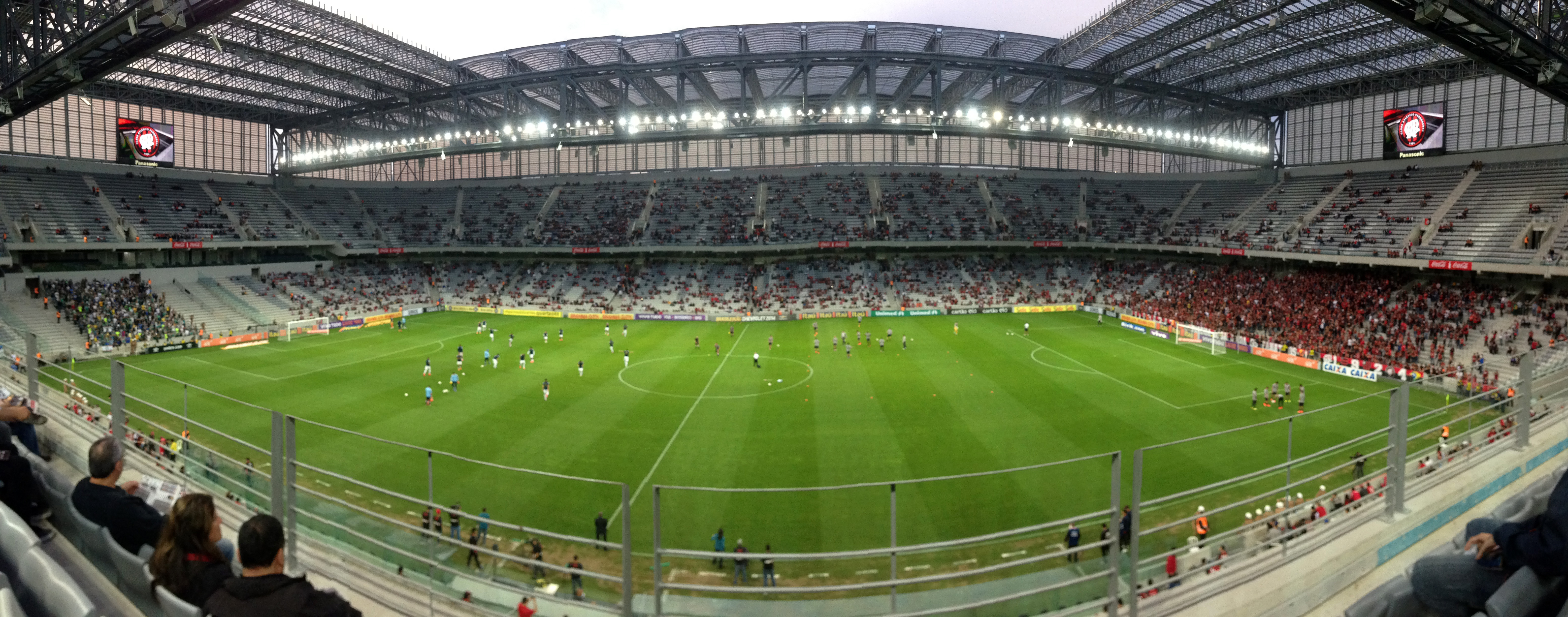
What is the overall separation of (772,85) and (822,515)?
165 ft

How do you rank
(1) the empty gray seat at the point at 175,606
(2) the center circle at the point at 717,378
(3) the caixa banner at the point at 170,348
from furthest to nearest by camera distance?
(3) the caixa banner at the point at 170,348, (2) the center circle at the point at 717,378, (1) the empty gray seat at the point at 175,606

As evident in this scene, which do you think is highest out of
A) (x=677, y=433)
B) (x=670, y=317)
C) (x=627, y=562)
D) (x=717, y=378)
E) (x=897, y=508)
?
(x=627, y=562)

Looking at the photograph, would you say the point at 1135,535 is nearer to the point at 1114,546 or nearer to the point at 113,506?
the point at 1114,546

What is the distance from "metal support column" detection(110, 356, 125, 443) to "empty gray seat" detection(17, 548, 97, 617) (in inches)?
213

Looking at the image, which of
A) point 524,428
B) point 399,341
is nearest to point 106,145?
point 399,341

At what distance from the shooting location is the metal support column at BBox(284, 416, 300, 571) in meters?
6.43

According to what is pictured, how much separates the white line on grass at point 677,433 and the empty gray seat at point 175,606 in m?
2.52

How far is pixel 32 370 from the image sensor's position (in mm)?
10656

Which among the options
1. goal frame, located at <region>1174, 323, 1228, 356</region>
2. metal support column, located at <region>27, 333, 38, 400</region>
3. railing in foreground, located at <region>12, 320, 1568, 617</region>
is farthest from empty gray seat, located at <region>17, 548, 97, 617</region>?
goal frame, located at <region>1174, 323, 1228, 356</region>

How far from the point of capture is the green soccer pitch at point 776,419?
1025cm

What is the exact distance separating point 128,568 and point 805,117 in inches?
1647

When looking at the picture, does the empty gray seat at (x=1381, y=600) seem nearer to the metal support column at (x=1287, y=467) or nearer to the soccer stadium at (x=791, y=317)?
the soccer stadium at (x=791, y=317)

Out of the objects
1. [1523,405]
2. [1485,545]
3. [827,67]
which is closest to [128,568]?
[1485,545]

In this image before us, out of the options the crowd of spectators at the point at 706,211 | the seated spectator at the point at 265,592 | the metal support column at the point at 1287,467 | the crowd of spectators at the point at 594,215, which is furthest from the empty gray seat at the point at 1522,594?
the crowd of spectators at the point at 594,215
